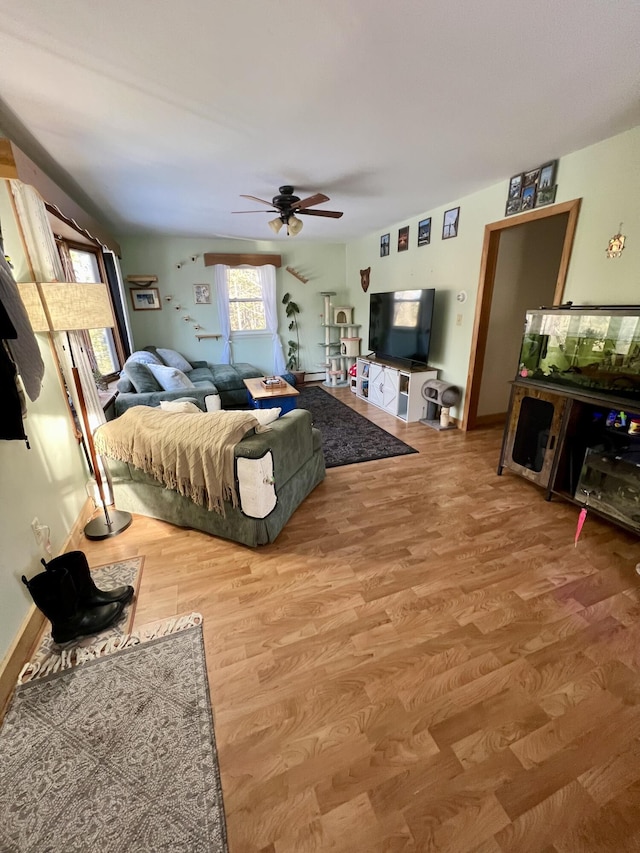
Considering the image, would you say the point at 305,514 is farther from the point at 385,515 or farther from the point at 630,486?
the point at 630,486

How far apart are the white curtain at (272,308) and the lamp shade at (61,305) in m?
4.04

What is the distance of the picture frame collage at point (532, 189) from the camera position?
2641 millimetres

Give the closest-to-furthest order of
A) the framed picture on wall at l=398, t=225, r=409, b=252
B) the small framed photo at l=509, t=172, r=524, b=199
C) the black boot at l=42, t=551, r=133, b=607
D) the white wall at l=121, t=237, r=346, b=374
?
the black boot at l=42, t=551, r=133, b=607 < the small framed photo at l=509, t=172, r=524, b=199 < the framed picture on wall at l=398, t=225, r=409, b=252 < the white wall at l=121, t=237, r=346, b=374

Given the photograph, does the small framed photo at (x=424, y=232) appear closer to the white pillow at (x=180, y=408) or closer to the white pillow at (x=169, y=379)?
the white pillow at (x=169, y=379)

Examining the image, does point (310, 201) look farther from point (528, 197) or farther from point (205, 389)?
point (205, 389)

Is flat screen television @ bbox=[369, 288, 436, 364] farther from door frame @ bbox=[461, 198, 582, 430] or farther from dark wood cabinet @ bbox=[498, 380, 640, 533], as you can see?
dark wood cabinet @ bbox=[498, 380, 640, 533]

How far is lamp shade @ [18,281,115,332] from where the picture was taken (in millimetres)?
1770

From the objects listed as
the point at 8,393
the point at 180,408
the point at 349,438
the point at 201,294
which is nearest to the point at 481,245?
the point at 349,438

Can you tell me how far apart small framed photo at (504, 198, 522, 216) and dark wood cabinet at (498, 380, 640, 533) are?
158cm

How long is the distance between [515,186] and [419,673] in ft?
11.8

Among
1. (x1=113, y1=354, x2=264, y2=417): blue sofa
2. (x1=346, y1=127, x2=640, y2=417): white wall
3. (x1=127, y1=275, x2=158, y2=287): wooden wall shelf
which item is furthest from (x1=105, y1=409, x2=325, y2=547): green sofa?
(x1=127, y1=275, x2=158, y2=287): wooden wall shelf

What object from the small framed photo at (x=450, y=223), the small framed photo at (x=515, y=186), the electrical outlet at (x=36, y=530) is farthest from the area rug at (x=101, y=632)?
the small framed photo at (x=450, y=223)

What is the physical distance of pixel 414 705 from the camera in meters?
1.26

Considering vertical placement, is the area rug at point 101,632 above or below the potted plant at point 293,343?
below
